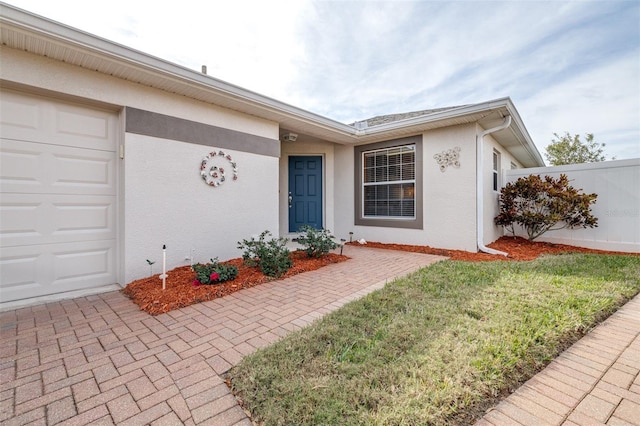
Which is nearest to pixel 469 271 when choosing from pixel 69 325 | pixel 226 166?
pixel 226 166

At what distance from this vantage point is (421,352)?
1.81m

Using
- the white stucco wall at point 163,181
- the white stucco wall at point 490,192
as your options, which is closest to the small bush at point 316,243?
the white stucco wall at point 163,181

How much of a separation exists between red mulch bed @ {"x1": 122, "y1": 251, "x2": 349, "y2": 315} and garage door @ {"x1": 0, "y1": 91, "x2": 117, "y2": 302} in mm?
704

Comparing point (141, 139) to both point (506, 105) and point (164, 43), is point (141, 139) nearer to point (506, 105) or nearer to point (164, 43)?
point (164, 43)

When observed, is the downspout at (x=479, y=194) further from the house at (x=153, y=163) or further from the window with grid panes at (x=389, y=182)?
the window with grid panes at (x=389, y=182)

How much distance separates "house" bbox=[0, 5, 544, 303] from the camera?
3.00 meters

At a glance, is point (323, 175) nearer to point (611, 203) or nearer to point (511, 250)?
point (511, 250)

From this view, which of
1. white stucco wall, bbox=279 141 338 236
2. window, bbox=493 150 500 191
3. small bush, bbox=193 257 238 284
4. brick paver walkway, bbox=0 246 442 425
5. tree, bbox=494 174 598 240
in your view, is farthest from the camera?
white stucco wall, bbox=279 141 338 236

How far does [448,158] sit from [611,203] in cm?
350

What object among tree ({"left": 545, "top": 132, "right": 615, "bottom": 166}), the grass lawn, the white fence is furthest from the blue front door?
tree ({"left": 545, "top": 132, "right": 615, "bottom": 166})

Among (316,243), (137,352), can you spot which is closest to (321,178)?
(316,243)

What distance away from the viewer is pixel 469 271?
3.86 meters

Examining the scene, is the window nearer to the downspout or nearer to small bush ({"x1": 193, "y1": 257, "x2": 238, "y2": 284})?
the downspout

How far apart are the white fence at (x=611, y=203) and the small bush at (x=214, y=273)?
730 cm
